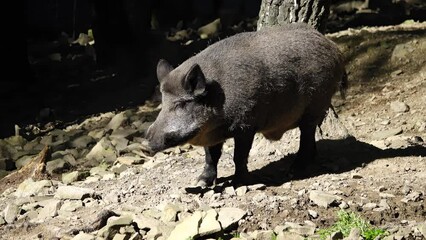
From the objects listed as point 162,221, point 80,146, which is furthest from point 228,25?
point 162,221

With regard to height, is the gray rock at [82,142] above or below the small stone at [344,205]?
below

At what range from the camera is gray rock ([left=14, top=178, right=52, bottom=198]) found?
6940mm

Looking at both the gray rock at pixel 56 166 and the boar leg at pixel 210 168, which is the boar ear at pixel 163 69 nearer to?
the boar leg at pixel 210 168

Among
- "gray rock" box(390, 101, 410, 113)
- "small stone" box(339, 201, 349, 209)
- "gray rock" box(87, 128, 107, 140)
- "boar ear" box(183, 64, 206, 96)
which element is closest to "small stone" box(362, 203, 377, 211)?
"small stone" box(339, 201, 349, 209)

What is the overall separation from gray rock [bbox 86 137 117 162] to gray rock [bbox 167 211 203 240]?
311 centimetres

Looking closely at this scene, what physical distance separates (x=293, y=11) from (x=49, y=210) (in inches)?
113

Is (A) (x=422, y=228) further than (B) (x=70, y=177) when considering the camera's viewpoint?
No

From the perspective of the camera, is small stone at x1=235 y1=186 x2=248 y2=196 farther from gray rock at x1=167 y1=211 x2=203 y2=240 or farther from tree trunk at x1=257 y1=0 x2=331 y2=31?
tree trunk at x1=257 y1=0 x2=331 y2=31

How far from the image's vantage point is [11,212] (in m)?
6.29

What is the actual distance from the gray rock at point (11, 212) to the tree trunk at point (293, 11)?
Answer: 280 cm

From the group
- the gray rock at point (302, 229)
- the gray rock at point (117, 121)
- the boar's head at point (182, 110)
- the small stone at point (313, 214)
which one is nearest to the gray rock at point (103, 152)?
the gray rock at point (117, 121)

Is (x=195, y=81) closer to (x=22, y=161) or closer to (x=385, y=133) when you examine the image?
(x=385, y=133)

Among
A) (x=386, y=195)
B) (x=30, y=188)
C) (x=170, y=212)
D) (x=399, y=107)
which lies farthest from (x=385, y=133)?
(x=30, y=188)

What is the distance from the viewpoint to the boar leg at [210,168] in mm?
6160
